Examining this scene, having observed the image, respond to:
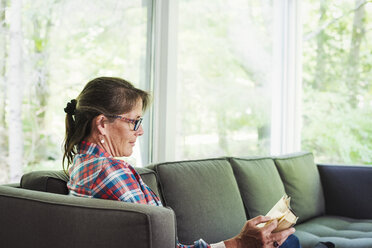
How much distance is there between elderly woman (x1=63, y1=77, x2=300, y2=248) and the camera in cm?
160

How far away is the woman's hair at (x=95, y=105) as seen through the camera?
1.74 metres

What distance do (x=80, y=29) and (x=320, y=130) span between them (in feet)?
8.87

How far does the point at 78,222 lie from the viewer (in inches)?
58.6

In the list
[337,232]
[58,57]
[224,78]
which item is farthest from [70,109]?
[224,78]

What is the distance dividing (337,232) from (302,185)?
473 mm

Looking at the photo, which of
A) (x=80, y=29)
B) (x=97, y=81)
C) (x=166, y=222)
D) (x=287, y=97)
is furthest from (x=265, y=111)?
(x=166, y=222)

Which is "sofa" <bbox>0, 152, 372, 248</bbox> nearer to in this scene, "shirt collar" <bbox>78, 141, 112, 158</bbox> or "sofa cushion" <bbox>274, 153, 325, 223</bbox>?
"sofa cushion" <bbox>274, 153, 325, 223</bbox>

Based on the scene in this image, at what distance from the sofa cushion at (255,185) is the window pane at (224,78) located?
695mm

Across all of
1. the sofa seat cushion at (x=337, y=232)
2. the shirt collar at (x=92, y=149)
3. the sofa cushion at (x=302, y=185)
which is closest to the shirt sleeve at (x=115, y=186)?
the shirt collar at (x=92, y=149)

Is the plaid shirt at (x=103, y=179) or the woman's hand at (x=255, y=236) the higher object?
the plaid shirt at (x=103, y=179)

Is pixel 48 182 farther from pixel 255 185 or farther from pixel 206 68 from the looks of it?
pixel 206 68

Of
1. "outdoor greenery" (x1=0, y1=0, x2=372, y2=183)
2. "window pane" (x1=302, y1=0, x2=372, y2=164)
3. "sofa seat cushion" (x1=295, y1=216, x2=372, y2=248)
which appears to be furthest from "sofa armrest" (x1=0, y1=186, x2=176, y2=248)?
"window pane" (x1=302, y1=0, x2=372, y2=164)

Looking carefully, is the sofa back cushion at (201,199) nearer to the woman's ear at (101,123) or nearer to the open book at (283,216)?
the open book at (283,216)

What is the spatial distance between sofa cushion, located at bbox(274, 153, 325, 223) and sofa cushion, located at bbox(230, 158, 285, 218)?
9.2 inches
